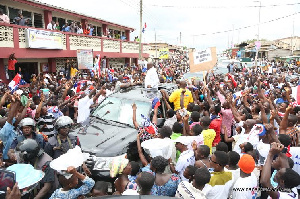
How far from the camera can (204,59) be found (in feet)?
28.5

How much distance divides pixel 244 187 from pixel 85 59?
998 centimetres

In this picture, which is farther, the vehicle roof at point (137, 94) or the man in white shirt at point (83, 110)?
the vehicle roof at point (137, 94)

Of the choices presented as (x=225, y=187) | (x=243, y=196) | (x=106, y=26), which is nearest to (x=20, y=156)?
(x=225, y=187)

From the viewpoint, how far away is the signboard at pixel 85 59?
11.4 m

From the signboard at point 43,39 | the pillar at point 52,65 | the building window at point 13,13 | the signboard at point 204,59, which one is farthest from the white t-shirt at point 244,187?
the pillar at point 52,65

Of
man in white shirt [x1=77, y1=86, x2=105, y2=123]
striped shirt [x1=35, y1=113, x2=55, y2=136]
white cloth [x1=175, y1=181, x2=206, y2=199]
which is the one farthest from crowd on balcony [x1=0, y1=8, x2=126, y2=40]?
white cloth [x1=175, y1=181, x2=206, y2=199]

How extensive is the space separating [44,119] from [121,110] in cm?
162

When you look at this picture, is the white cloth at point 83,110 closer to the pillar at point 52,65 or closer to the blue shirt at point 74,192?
the blue shirt at point 74,192

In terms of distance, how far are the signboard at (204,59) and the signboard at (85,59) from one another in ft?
16.6

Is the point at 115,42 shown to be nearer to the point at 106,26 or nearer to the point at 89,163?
the point at 106,26

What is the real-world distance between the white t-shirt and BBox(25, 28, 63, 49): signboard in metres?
13.1

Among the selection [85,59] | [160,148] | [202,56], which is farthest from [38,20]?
[160,148]

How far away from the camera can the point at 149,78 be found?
7.76 m

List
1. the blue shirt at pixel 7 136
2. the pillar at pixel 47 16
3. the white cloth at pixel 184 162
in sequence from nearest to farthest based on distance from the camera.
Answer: the white cloth at pixel 184 162 → the blue shirt at pixel 7 136 → the pillar at pixel 47 16
